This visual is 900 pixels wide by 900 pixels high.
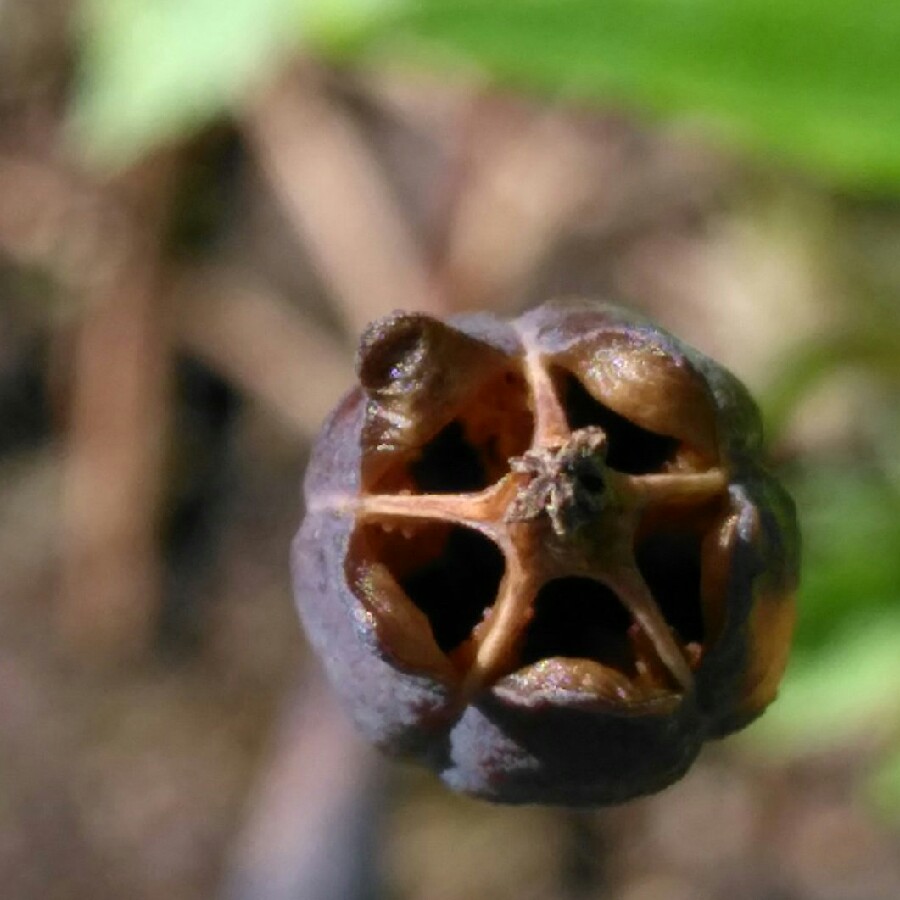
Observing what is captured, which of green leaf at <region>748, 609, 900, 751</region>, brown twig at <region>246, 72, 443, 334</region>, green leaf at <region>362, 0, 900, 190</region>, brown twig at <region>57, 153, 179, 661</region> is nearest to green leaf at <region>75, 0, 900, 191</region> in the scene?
green leaf at <region>362, 0, 900, 190</region>

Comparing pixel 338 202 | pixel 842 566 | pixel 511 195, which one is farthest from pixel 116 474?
pixel 842 566

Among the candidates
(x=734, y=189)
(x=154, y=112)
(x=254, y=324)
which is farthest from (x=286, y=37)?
(x=734, y=189)

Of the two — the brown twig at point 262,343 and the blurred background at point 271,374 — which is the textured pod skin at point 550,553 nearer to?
the blurred background at point 271,374

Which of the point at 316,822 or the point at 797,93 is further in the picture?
the point at 316,822

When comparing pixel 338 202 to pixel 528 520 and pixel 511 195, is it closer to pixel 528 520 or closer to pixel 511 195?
pixel 511 195

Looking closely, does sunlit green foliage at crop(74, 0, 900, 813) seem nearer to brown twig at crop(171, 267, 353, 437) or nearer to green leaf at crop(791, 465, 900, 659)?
green leaf at crop(791, 465, 900, 659)

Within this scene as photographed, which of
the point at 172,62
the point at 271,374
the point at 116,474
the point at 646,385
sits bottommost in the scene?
the point at 116,474

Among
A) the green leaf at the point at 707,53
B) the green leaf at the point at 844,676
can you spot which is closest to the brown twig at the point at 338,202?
the green leaf at the point at 707,53

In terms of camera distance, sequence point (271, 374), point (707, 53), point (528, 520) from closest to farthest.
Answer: point (528, 520) → point (707, 53) → point (271, 374)
